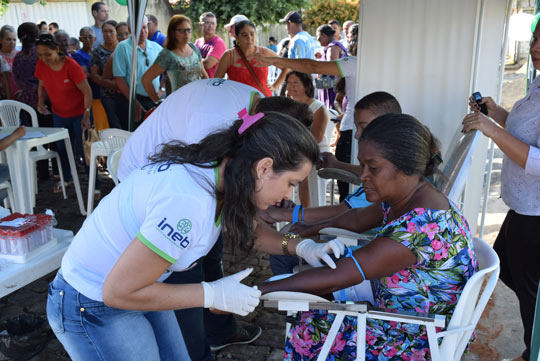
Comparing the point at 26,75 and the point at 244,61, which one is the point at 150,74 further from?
the point at 26,75

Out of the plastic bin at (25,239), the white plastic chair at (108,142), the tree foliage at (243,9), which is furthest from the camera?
the tree foliage at (243,9)

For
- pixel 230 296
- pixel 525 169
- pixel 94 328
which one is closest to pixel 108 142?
pixel 94 328

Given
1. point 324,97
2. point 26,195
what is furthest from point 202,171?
point 324,97

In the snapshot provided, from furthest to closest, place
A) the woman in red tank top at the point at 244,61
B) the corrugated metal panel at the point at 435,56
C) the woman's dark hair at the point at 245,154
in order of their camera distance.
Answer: the woman in red tank top at the point at 244,61 → the corrugated metal panel at the point at 435,56 → the woman's dark hair at the point at 245,154

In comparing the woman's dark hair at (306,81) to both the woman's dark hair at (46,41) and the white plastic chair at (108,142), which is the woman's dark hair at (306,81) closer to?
the white plastic chair at (108,142)

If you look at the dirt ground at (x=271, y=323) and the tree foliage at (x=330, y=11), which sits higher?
the tree foliage at (x=330, y=11)

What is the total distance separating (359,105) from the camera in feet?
9.05

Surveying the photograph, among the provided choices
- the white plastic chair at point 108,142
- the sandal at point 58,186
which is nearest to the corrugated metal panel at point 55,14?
the sandal at point 58,186

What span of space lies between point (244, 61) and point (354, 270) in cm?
337

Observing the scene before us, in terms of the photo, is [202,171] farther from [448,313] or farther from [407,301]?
[448,313]

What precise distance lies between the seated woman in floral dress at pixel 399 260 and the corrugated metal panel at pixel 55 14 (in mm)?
14995

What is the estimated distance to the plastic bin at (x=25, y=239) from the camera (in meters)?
1.97

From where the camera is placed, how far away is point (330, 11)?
18.5 m

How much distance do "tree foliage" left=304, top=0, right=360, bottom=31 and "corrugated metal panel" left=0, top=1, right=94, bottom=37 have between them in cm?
800
